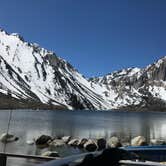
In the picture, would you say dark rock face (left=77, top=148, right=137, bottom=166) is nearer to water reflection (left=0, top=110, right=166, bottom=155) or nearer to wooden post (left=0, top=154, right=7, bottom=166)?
wooden post (left=0, top=154, right=7, bottom=166)

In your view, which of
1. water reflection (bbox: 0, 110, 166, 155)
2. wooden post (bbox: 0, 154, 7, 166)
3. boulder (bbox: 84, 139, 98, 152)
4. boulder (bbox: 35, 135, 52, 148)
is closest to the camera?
wooden post (bbox: 0, 154, 7, 166)

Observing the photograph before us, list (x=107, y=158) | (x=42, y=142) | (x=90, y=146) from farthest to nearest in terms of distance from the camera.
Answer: (x=42, y=142) < (x=90, y=146) < (x=107, y=158)

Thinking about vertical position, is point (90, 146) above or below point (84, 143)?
below

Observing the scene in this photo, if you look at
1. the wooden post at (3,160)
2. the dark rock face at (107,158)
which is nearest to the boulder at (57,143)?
the wooden post at (3,160)

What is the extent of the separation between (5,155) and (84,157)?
18.6 feet

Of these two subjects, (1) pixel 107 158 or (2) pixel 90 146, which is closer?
(1) pixel 107 158

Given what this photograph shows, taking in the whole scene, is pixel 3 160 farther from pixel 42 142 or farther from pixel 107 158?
pixel 42 142

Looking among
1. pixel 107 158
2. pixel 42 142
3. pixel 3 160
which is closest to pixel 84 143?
pixel 42 142

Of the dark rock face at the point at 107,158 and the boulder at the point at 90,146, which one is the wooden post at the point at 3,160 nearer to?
the dark rock face at the point at 107,158

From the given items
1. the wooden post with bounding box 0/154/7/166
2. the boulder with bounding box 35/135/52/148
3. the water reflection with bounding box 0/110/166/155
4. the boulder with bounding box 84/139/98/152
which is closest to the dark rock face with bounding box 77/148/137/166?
the wooden post with bounding box 0/154/7/166

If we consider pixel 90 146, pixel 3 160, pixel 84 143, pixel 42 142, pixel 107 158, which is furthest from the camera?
pixel 42 142

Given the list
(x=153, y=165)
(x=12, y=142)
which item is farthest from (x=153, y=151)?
(x=12, y=142)

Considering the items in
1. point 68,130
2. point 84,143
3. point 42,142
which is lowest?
point 84,143

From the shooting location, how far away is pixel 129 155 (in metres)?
7.42
